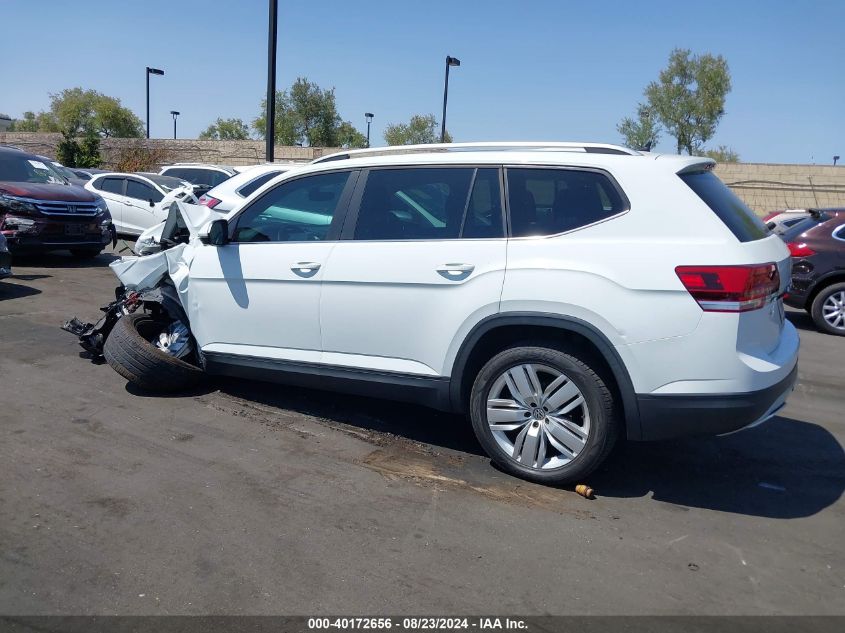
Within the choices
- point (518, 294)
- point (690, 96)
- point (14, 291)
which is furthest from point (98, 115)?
point (518, 294)

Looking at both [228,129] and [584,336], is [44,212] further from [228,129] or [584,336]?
[228,129]

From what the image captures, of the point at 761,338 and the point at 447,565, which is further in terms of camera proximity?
the point at 761,338

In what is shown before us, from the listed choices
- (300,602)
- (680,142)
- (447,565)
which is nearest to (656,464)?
(447,565)

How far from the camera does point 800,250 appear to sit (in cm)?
1008

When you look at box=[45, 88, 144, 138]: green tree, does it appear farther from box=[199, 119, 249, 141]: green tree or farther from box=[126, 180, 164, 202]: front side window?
box=[126, 180, 164, 202]: front side window

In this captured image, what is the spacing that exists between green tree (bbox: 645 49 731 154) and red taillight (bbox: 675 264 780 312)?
45.1 m

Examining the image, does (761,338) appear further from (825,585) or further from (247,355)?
(247,355)

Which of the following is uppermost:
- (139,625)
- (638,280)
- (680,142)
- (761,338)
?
(680,142)

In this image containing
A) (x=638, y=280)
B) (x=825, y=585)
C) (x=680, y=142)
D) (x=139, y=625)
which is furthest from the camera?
(x=680, y=142)

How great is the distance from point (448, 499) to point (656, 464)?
1495mm

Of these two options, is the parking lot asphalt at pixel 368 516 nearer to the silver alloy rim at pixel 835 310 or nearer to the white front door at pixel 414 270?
the white front door at pixel 414 270

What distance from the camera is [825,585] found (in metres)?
3.39

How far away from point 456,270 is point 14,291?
25.3 feet

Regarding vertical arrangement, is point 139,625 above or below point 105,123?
below
